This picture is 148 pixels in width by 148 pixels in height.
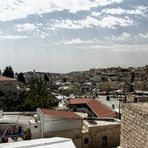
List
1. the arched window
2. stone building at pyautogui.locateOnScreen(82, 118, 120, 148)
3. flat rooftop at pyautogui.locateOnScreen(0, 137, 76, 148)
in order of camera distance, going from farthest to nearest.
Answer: the arched window → stone building at pyautogui.locateOnScreen(82, 118, 120, 148) → flat rooftop at pyautogui.locateOnScreen(0, 137, 76, 148)

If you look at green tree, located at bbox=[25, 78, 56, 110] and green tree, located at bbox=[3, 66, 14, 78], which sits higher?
green tree, located at bbox=[3, 66, 14, 78]

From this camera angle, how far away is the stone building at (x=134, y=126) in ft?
44.7

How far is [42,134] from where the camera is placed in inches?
832

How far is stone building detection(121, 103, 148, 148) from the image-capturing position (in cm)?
1363

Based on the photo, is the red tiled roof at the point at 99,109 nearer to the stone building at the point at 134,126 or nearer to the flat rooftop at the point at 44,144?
the flat rooftop at the point at 44,144

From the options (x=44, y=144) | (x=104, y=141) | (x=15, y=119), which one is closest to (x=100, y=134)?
(x=104, y=141)

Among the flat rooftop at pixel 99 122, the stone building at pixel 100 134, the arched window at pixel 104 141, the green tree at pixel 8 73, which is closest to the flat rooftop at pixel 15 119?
the flat rooftop at pixel 99 122

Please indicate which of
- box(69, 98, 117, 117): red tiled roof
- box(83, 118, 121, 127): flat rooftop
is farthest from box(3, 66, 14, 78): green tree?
box(83, 118, 121, 127): flat rooftop

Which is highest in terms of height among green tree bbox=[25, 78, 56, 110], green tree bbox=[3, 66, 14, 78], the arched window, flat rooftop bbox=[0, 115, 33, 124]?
green tree bbox=[3, 66, 14, 78]

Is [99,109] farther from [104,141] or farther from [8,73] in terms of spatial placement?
[8,73]

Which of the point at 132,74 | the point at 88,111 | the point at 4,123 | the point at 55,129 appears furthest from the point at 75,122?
the point at 132,74

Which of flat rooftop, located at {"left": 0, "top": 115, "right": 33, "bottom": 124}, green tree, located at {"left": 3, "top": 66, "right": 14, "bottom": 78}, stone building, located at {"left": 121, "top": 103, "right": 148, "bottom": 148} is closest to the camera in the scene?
stone building, located at {"left": 121, "top": 103, "right": 148, "bottom": 148}

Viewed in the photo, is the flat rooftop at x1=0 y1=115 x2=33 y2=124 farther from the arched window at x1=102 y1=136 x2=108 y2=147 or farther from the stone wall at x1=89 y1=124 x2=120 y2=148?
the arched window at x1=102 y1=136 x2=108 y2=147

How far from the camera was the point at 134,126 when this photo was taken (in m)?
14.5
